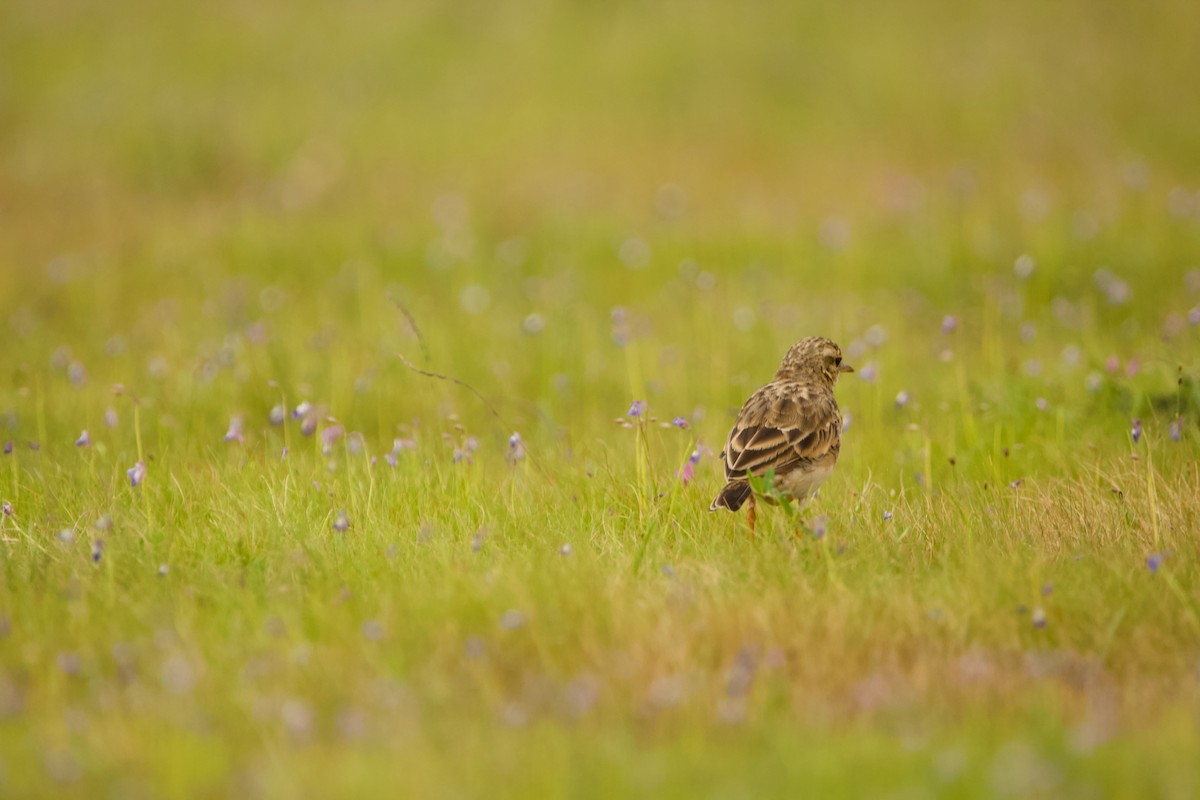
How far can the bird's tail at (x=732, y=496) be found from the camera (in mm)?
4793

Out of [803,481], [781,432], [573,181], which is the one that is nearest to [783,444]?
[781,432]

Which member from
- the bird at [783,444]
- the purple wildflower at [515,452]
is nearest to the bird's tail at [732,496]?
the bird at [783,444]

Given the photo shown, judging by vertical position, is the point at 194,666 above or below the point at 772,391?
below

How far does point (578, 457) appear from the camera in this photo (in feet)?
19.8

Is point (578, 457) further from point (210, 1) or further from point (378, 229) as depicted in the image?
point (210, 1)

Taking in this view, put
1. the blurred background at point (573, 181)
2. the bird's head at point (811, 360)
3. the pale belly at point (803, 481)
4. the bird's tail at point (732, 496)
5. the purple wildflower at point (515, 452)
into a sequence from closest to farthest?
the bird's tail at point (732, 496)
the pale belly at point (803, 481)
the purple wildflower at point (515, 452)
the bird's head at point (811, 360)
the blurred background at point (573, 181)

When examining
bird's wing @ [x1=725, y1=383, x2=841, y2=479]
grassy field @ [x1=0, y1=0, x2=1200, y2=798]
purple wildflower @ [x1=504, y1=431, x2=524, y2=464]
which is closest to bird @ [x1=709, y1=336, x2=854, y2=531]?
bird's wing @ [x1=725, y1=383, x2=841, y2=479]

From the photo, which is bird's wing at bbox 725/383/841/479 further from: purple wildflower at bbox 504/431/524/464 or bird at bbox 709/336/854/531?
purple wildflower at bbox 504/431/524/464

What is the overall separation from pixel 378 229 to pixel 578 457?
21.9 ft

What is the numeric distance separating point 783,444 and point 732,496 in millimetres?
401

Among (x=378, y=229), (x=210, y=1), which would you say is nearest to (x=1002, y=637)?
(x=378, y=229)

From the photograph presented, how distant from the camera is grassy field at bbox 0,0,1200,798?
3350 millimetres

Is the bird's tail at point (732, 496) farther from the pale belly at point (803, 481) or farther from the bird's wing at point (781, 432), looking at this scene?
the pale belly at point (803, 481)

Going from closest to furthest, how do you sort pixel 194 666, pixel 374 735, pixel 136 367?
pixel 374 735 < pixel 194 666 < pixel 136 367
